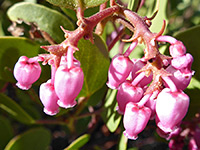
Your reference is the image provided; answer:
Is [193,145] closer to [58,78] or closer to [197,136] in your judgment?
[197,136]

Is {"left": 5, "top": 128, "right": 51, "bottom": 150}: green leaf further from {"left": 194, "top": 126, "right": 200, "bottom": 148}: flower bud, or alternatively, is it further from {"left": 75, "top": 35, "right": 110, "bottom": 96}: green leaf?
{"left": 194, "top": 126, "right": 200, "bottom": 148}: flower bud

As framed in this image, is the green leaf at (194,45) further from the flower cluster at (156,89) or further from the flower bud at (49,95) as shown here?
the flower bud at (49,95)

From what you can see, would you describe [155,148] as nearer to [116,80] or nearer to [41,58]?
[116,80]

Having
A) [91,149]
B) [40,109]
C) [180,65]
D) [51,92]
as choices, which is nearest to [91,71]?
[51,92]

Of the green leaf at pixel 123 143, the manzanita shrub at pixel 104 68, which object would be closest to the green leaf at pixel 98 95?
the manzanita shrub at pixel 104 68

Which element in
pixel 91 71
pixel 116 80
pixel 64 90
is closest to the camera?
pixel 64 90

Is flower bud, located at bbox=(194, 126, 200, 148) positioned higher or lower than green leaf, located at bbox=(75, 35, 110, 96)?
lower

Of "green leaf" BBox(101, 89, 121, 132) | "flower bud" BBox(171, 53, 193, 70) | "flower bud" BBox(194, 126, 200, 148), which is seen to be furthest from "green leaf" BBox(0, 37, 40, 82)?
"flower bud" BBox(194, 126, 200, 148)
